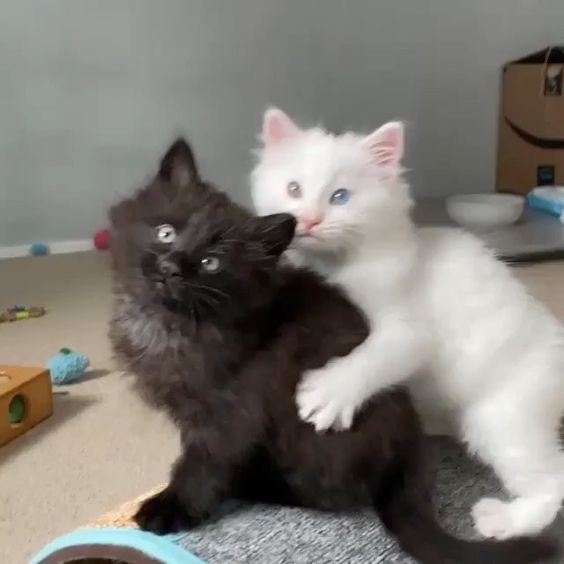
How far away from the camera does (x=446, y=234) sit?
3.71ft

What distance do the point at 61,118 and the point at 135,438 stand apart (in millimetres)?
1371

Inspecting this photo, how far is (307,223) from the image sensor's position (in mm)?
1007

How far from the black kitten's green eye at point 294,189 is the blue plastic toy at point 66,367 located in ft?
2.84

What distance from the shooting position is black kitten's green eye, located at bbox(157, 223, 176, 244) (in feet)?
2.68

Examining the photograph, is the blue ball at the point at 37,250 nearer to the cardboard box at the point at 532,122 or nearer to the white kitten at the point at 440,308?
the cardboard box at the point at 532,122

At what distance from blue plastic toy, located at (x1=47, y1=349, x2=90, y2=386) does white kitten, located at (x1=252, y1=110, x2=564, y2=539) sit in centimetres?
79

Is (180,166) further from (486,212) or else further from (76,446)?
(486,212)

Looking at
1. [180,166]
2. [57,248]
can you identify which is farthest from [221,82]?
[180,166]

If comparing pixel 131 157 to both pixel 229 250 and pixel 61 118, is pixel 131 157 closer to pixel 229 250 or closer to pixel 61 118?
pixel 61 118

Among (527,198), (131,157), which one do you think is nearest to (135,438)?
(131,157)

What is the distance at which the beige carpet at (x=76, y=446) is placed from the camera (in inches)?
51.7

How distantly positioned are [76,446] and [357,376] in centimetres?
80

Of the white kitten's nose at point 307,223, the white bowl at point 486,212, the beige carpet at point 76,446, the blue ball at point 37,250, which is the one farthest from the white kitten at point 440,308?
the blue ball at point 37,250

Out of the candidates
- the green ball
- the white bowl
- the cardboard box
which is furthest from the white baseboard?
the cardboard box
